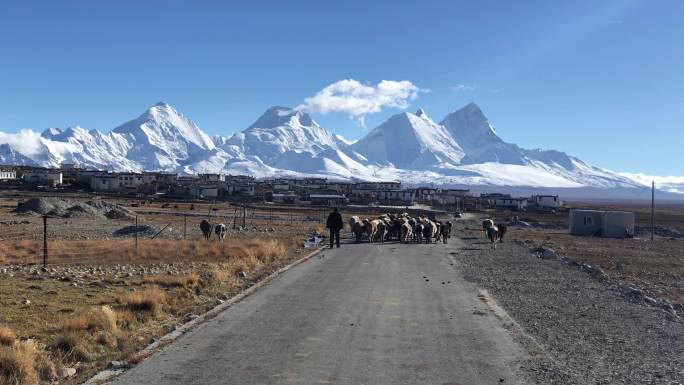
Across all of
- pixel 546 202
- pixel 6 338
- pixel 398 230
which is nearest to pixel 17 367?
pixel 6 338

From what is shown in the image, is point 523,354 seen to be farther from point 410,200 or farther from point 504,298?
point 410,200

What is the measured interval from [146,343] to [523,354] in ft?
18.4

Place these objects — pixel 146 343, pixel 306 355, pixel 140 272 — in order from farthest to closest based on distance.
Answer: pixel 140 272, pixel 146 343, pixel 306 355

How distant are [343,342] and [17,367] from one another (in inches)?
177

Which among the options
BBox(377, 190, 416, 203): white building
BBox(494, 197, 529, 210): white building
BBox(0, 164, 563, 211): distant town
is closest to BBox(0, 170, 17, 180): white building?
BBox(0, 164, 563, 211): distant town

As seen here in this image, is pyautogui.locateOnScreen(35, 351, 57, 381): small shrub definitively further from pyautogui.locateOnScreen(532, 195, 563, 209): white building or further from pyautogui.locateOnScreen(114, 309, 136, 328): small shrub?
pyautogui.locateOnScreen(532, 195, 563, 209): white building

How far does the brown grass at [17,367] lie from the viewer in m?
8.22

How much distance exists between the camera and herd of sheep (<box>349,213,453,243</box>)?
4108 cm

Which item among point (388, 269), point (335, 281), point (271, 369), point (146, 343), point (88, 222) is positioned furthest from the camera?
point (88, 222)

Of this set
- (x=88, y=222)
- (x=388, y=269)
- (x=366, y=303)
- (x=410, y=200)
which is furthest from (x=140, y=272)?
(x=410, y=200)

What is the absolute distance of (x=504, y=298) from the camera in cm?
1587

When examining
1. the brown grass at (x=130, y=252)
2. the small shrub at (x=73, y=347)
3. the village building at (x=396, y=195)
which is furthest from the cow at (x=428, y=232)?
the village building at (x=396, y=195)

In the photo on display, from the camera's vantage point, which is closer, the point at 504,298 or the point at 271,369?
the point at 271,369

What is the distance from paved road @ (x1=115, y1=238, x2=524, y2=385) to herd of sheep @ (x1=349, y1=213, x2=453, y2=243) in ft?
77.5
